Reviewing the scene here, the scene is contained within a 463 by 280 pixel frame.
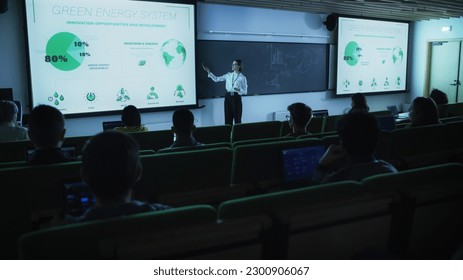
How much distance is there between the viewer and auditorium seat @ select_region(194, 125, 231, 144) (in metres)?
4.15

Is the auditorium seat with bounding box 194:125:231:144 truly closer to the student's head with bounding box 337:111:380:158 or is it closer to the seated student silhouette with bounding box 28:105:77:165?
the seated student silhouette with bounding box 28:105:77:165

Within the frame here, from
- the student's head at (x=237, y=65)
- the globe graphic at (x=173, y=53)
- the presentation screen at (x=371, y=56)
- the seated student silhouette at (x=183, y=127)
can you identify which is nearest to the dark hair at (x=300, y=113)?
the seated student silhouette at (x=183, y=127)

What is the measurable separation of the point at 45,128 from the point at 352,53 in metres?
9.04

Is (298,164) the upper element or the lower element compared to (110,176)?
lower

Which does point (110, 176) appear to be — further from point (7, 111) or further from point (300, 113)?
point (7, 111)

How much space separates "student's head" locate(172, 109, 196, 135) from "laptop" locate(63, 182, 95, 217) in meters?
1.43

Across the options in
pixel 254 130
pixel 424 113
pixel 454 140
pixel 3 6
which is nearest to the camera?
pixel 454 140

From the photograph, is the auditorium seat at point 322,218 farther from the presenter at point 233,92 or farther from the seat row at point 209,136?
the presenter at point 233,92

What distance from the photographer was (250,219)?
1.37 meters

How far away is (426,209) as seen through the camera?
1.73 m

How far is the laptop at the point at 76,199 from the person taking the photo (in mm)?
2018

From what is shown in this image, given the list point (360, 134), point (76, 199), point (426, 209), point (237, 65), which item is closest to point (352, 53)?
point (237, 65)

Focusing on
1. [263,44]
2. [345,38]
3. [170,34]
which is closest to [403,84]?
[345,38]

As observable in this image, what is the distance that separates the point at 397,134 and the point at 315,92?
21.4 feet
